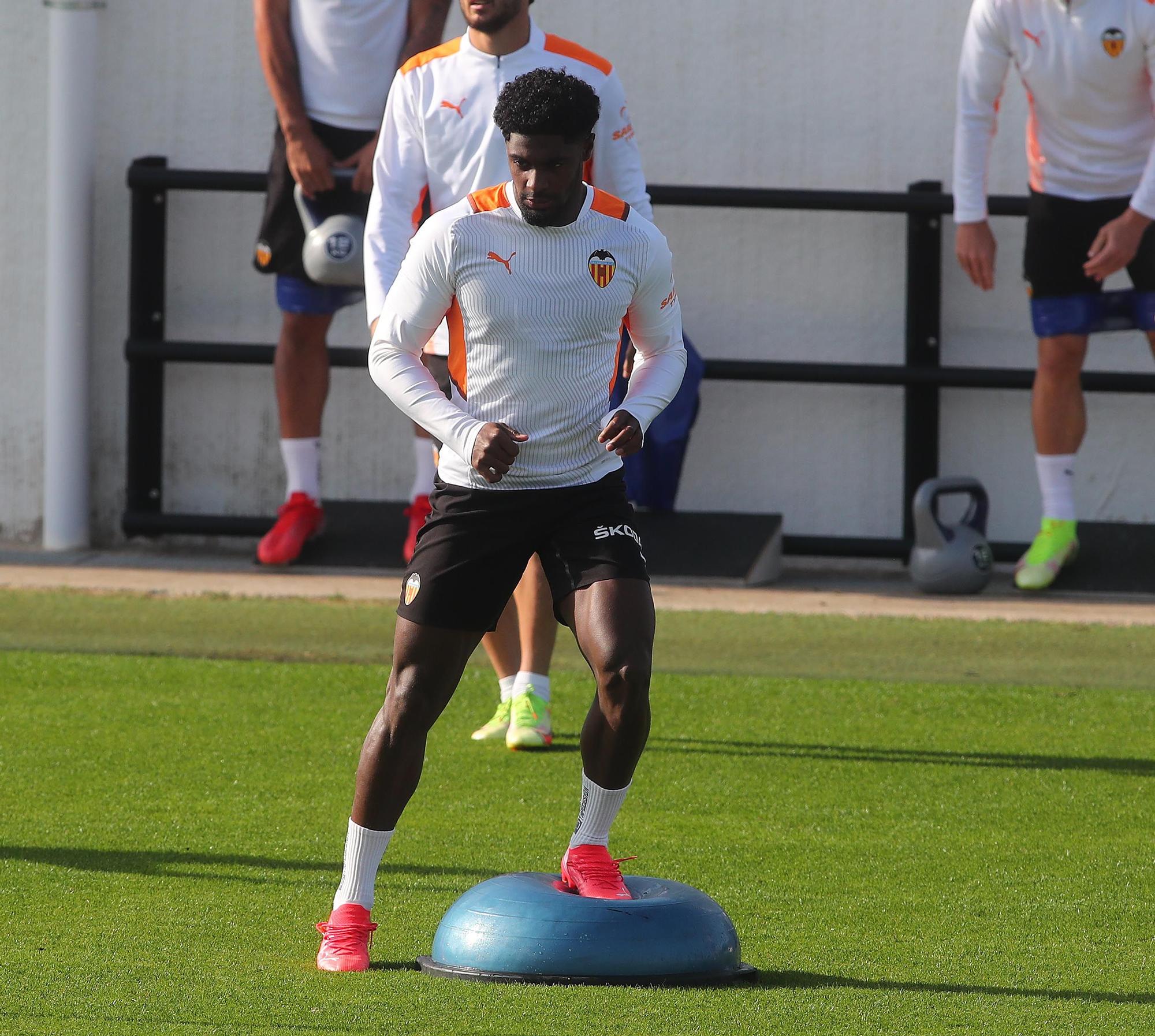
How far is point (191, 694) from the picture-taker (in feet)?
19.1

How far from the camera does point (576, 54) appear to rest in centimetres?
507

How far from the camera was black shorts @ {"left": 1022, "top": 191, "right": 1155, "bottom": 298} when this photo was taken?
24.7 ft

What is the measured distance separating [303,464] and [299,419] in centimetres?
20

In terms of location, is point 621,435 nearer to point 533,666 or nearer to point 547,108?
point 547,108

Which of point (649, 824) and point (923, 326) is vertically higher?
point (923, 326)

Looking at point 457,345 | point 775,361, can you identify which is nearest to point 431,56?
point 457,345

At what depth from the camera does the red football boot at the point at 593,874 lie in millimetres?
3436

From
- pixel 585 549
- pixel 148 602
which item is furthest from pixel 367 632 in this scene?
pixel 585 549

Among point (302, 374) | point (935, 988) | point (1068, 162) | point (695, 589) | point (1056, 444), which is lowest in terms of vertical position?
point (695, 589)

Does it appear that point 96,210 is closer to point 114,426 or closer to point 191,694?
point 114,426

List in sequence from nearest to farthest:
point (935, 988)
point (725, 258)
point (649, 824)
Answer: point (935, 988), point (649, 824), point (725, 258)

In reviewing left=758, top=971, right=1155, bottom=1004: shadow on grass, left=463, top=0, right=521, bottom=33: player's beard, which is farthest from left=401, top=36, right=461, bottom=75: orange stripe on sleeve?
left=758, top=971, right=1155, bottom=1004: shadow on grass

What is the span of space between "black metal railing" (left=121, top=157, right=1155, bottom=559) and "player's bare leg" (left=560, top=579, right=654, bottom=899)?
5.34m

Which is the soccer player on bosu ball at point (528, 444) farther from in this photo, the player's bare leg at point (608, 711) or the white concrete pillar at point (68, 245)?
the white concrete pillar at point (68, 245)
